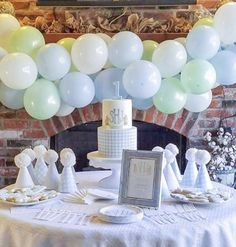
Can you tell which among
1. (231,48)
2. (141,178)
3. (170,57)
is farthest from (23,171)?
(231,48)

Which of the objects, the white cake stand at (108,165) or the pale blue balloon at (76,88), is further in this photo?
the pale blue balloon at (76,88)

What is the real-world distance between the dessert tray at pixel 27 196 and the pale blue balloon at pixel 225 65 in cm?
120

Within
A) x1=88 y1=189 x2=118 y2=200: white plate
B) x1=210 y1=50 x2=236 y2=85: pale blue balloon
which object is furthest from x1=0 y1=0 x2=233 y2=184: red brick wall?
x1=88 y1=189 x2=118 y2=200: white plate

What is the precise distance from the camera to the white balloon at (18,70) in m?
2.48

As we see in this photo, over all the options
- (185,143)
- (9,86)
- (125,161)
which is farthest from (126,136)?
(185,143)

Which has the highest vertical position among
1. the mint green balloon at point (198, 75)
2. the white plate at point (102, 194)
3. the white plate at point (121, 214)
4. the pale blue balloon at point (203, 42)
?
the pale blue balloon at point (203, 42)

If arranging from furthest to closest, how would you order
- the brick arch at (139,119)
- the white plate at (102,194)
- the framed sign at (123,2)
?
1. the brick arch at (139,119)
2. the framed sign at (123,2)
3. the white plate at (102,194)

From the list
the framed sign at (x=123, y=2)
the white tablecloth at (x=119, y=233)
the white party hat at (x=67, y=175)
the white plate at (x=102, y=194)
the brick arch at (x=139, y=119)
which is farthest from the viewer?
the brick arch at (x=139, y=119)

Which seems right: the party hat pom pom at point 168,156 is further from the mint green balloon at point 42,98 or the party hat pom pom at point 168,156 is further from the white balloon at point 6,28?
the white balloon at point 6,28

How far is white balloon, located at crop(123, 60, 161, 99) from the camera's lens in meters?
2.48

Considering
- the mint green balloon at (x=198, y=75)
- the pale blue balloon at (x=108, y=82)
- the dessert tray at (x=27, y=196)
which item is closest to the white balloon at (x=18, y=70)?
the pale blue balloon at (x=108, y=82)

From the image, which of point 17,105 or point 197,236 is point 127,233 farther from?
point 17,105

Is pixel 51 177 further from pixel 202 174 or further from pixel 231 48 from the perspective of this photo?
pixel 231 48

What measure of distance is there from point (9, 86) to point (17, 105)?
249 millimetres
